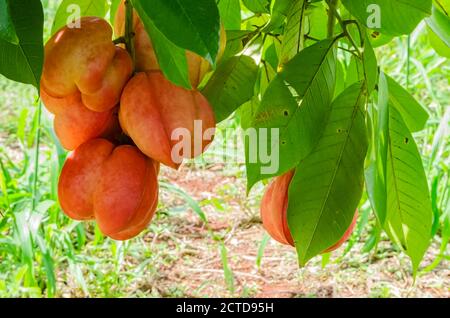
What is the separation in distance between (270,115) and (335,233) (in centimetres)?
11

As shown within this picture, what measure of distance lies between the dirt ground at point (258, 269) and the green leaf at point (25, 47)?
1538 mm

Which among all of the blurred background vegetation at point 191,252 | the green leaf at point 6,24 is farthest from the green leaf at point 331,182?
the blurred background vegetation at point 191,252

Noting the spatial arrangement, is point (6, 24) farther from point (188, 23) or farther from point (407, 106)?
point (407, 106)

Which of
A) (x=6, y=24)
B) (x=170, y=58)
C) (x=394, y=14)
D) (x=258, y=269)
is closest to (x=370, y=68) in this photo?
(x=394, y=14)

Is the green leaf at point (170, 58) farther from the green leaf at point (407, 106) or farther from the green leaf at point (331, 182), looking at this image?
the green leaf at point (407, 106)

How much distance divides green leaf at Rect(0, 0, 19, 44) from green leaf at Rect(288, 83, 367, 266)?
247 mm

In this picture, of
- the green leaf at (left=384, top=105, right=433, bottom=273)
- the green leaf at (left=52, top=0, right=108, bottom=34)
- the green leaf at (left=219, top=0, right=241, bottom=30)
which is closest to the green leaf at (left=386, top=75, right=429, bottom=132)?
the green leaf at (left=384, top=105, right=433, bottom=273)

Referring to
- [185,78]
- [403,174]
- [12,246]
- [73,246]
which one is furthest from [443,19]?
[73,246]

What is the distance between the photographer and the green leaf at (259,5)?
709 millimetres

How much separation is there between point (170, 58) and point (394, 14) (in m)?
0.19

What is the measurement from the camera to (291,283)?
6.74 ft

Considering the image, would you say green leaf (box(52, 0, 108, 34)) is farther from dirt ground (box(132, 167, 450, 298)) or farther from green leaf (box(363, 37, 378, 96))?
dirt ground (box(132, 167, 450, 298))

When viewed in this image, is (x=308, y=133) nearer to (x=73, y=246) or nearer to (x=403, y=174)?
(x=403, y=174)

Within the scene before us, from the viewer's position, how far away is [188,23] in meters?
0.43
